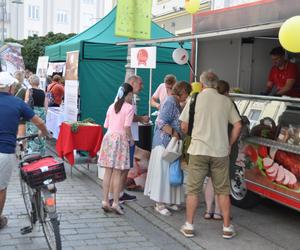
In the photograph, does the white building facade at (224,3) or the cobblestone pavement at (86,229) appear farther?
the white building facade at (224,3)

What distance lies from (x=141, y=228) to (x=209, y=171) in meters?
1.04

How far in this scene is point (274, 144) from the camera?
18.7ft

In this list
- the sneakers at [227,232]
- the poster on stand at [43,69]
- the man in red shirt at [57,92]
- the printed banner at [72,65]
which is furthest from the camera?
the poster on stand at [43,69]

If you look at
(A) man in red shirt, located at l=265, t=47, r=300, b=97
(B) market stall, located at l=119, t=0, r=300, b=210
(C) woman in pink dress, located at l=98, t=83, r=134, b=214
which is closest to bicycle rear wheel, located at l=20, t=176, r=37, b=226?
(C) woman in pink dress, located at l=98, t=83, r=134, b=214

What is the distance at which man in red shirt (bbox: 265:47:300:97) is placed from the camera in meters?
7.73

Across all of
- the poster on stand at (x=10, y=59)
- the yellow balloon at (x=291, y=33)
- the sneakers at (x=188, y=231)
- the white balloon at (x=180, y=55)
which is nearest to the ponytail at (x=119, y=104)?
the sneakers at (x=188, y=231)

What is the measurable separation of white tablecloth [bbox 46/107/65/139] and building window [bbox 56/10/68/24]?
5951 cm

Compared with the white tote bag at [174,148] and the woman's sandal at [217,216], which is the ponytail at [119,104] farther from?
the woman's sandal at [217,216]

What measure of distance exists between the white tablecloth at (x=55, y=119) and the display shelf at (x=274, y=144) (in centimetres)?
541

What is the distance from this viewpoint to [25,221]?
5.64 metres

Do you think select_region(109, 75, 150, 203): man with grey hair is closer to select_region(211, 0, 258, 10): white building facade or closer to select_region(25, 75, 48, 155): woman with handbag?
select_region(25, 75, 48, 155): woman with handbag

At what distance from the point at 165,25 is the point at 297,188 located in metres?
22.7

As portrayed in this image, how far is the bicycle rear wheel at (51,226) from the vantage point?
4207 millimetres

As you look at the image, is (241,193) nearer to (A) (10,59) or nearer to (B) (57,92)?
(B) (57,92)
